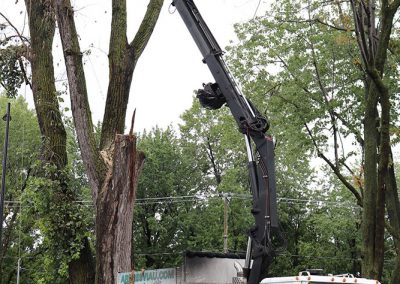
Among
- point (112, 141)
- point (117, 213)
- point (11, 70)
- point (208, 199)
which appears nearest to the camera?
point (117, 213)

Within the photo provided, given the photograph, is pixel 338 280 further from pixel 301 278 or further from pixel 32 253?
pixel 32 253

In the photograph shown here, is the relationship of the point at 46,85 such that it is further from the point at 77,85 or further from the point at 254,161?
the point at 254,161

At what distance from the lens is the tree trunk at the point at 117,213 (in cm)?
1081

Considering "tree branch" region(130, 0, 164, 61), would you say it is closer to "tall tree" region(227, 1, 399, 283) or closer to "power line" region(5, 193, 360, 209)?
"tall tree" region(227, 1, 399, 283)

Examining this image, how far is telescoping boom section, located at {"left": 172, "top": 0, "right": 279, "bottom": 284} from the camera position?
10258 millimetres

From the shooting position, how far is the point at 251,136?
36.0ft

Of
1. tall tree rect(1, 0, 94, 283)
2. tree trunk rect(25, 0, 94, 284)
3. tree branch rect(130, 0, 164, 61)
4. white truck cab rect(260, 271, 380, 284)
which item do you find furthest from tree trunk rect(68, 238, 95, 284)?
tree branch rect(130, 0, 164, 61)

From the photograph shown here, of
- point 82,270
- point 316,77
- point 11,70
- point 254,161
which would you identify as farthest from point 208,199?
point 254,161

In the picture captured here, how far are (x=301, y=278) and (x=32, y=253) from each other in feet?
105

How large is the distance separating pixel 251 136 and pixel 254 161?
1.88 feet

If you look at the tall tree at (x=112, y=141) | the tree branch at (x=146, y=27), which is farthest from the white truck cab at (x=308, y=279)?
the tree branch at (x=146, y=27)

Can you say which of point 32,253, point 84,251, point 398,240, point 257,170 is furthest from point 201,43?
point 32,253

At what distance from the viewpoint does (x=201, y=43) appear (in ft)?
40.0

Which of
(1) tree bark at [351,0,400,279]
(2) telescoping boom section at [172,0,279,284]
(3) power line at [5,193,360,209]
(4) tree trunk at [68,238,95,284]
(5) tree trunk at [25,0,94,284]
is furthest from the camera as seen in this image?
(3) power line at [5,193,360,209]
